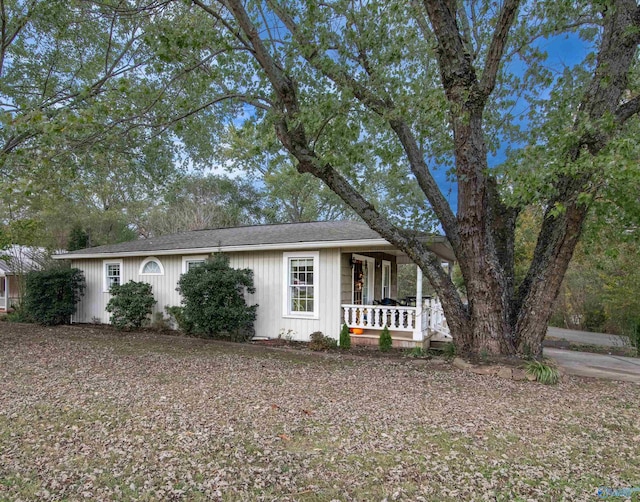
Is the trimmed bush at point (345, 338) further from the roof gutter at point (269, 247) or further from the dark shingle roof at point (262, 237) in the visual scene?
the dark shingle roof at point (262, 237)

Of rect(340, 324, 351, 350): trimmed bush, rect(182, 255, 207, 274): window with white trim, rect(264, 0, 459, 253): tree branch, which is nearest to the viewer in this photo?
rect(264, 0, 459, 253): tree branch

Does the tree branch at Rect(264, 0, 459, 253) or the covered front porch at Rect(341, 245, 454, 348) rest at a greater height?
the tree branch at Rect(264, 0, 459, 253)

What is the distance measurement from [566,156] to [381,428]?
4.74m

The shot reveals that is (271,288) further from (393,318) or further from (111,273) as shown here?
(111,273)

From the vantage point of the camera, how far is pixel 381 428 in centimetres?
409

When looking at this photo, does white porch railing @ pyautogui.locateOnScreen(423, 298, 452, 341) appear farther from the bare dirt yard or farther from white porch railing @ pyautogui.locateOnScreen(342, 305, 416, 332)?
the bare dirt yard

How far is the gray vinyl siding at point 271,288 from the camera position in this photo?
982cm

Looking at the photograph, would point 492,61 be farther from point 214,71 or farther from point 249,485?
point 249,485

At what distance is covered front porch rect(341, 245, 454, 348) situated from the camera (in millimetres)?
9281

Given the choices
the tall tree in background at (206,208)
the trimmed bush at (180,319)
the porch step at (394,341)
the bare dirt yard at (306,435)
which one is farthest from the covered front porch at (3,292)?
the porch step at (394,341)

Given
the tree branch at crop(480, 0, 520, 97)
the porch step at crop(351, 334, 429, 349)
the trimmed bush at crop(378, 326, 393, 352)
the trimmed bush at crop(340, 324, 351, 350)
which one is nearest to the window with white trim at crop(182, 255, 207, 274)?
the trimmed bush at crop(340, 324, 351, 350)

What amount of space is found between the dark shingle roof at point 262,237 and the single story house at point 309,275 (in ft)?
0.11

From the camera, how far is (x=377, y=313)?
958 cm

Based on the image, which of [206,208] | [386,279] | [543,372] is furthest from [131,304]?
[206,208]
